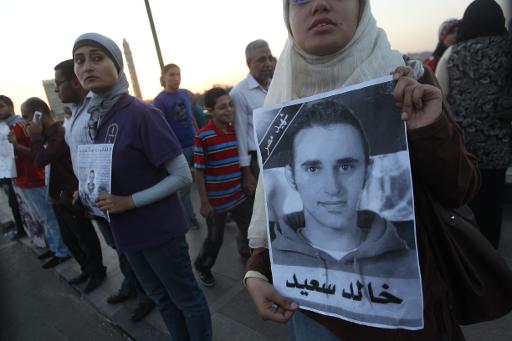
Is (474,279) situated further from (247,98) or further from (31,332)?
(31,332)

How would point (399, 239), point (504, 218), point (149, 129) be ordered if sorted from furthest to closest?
point (504, 218) < point (149, 129) < point (399, 239)

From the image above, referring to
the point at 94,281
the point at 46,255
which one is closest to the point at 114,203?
the point at 94,281

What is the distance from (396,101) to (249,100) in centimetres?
227

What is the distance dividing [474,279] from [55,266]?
16.0 feet

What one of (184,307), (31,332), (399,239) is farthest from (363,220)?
(31,332)

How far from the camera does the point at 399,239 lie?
714 millimetres

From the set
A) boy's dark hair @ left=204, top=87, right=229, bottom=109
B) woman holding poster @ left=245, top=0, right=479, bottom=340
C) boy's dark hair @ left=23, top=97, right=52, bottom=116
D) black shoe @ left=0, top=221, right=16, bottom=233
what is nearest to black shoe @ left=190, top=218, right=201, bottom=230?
boy's dark hair @ left=204, top=87, right=229, bottom=109

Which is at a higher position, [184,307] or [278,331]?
[184,307]

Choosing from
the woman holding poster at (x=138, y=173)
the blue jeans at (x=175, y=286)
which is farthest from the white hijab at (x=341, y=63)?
the blue jeans at (x=175, y=286)

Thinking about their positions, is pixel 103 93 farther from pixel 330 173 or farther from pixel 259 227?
pixel 330 173

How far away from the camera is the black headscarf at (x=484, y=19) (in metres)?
2.14

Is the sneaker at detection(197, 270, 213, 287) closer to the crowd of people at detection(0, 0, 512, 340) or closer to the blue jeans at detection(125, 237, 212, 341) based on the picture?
the crowd of people at detection(0, 0, 512, 340)

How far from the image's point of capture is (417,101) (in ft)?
2.23

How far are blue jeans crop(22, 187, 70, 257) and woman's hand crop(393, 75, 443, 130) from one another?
14.8ft
